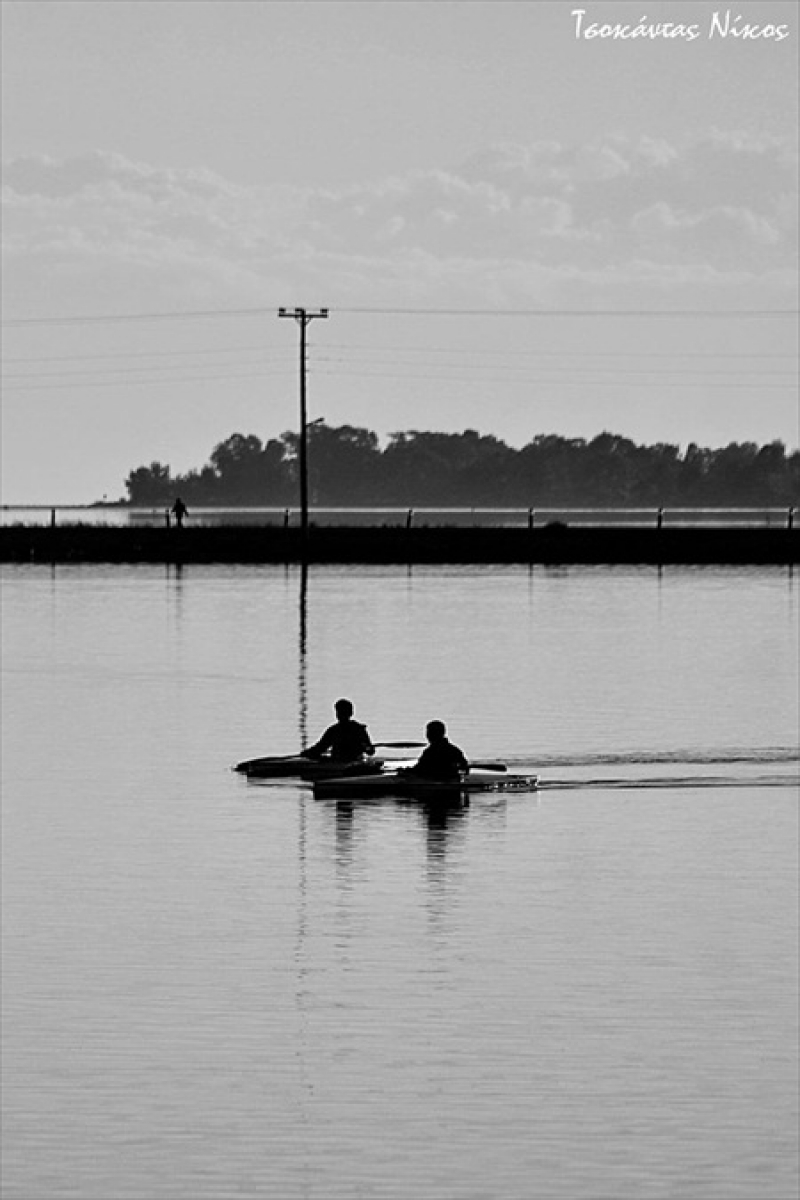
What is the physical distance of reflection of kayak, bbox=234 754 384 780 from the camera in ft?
144

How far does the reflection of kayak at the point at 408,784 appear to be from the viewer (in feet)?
140

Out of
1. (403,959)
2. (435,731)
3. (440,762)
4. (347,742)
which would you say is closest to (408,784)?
(440,762)

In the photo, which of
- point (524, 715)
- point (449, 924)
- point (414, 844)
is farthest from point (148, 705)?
point (449, 924)

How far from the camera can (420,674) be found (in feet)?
237

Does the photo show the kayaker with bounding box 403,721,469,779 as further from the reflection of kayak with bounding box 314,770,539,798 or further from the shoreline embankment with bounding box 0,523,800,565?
the shoreline embankment with bounding box 0,523,800,565

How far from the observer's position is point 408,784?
42.8 metres

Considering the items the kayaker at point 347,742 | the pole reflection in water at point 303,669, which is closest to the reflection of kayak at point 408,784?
the kayaker at point 347,742

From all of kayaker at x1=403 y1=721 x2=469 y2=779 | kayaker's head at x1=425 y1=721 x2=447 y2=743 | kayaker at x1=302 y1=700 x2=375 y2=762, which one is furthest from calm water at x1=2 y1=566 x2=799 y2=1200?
kayaker's head at x1=425 y1=721 x2=447 y2=743

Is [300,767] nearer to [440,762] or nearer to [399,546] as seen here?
[440,762]

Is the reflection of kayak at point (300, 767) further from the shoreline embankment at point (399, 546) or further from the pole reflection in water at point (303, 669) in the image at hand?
the shoreline embankment at point (399, 546)

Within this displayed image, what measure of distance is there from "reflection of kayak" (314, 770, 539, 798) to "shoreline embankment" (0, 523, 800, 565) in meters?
100

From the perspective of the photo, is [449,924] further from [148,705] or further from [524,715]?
[148,705]

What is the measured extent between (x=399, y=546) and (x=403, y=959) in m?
120

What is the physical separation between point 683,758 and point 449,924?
66.1 feet
